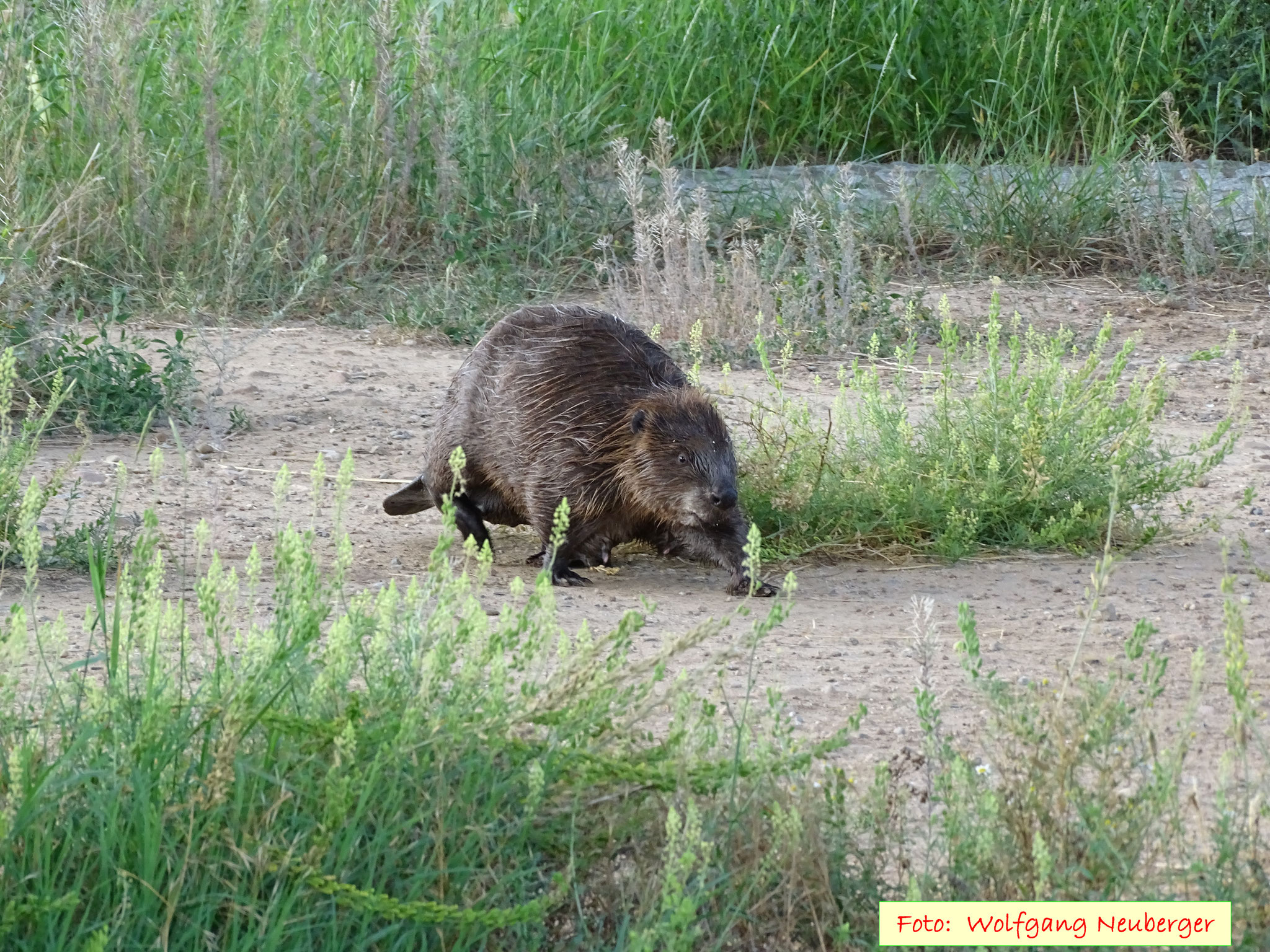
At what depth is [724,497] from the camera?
15.9 ft

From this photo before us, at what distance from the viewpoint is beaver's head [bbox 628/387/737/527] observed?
4895mm

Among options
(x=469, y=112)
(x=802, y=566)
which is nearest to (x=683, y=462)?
(x=802, y=566)

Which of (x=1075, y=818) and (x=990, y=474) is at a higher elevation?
(x=1075, y=818)

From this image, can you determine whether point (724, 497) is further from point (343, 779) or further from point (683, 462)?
point (343, 779)

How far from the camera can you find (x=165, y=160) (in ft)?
29.1

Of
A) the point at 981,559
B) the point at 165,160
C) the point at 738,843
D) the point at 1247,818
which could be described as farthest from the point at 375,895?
the point at 165,160

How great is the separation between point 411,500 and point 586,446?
2.41 feet

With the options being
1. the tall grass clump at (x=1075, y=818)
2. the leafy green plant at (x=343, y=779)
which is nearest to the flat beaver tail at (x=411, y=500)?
the leafy green plant at (x=343, y=779)

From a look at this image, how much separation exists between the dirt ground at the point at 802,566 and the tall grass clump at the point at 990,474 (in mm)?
111

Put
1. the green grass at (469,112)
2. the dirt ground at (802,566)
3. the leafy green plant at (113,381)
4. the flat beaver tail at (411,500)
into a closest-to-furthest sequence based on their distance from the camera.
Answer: the dirt ground at (802,566), the flat beaver tail at (411,500), the leafy green plant at (113,381), the green grass at (469,112)

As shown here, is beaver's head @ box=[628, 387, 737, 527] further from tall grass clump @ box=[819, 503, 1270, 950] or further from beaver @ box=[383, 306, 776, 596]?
tall grass clump @ box=[819, 503, 1270, 950]

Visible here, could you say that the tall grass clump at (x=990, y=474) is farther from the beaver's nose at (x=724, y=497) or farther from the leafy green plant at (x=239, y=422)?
the leafy green plant at (x=239, y=422)

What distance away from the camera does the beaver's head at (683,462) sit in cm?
489

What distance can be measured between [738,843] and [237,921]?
0.74 meters
